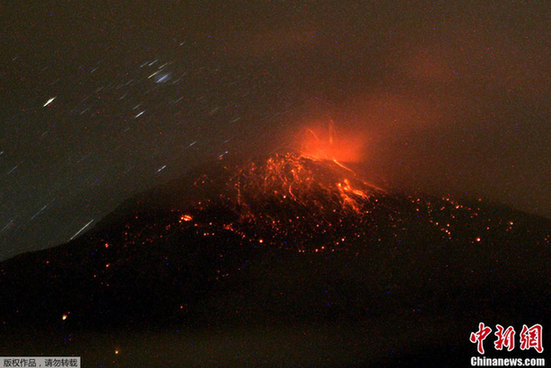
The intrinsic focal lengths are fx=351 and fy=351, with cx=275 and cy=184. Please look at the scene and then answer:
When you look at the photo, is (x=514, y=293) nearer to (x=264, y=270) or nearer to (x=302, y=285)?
(x=302, y=285)

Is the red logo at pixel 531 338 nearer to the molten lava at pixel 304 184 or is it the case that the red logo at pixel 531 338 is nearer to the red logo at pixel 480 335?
the red logo at pixel 480 335

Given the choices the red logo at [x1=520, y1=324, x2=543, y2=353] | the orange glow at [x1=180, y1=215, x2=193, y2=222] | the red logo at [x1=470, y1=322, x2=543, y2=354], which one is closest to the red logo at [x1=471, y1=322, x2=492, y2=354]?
the red logo at [x1=470, y1=322, x2=543, y2=354]

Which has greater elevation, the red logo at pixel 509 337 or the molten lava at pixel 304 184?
the molten lava at pixel 304 184

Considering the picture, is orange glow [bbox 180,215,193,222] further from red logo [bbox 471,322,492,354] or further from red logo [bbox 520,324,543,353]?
red logo [bbox 520,324,543,353]

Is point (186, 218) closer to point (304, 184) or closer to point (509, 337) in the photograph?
point (304, 184)

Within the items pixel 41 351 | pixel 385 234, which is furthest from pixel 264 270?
pixel 41 351

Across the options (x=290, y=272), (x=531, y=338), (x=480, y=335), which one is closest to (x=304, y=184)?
(x=290, y=272)

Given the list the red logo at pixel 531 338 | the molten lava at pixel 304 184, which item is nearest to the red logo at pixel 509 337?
the red logo at pixel 531 338

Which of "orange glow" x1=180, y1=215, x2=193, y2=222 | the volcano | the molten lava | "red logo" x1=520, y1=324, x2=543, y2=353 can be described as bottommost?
"red logo" x1=520, y1=324, x2=543, y2=353
